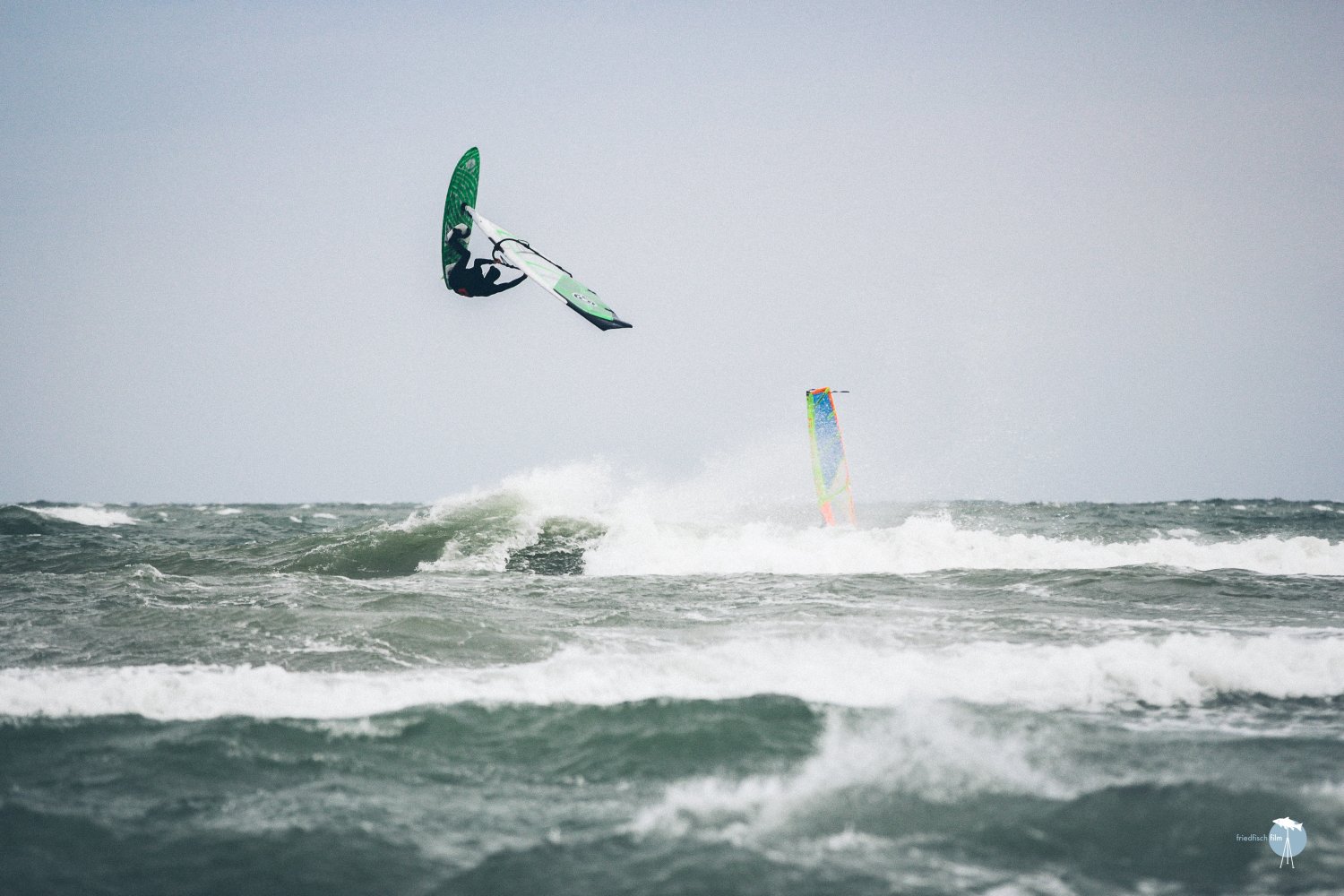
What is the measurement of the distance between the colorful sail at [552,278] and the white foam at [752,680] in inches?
177

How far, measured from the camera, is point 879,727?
14.8 ft

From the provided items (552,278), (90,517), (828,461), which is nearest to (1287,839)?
(552,278)

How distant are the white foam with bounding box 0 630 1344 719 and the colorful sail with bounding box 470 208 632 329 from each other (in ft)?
14.8

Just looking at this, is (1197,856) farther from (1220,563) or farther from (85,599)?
(1220,563)

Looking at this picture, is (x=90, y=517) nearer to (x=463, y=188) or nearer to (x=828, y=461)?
(x=463, y=188)

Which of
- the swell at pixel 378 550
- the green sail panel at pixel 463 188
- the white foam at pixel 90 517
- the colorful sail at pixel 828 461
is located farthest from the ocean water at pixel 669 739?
the white foam at pixel 90 517

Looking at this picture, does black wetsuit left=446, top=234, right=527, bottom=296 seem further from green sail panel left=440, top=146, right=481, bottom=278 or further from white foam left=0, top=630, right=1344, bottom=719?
white foam left=0, top=630, right=1344, bottom=719

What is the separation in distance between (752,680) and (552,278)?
6192mm

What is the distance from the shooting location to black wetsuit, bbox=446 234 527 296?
10.4 meters

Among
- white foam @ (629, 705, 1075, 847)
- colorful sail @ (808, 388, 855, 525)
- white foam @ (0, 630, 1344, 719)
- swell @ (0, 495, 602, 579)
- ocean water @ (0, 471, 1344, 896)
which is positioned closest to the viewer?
ocean water @ (0, 471, 1344, 896)

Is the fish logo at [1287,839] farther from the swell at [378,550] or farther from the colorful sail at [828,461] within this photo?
the colorful sail at [828,461]

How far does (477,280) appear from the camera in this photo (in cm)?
1048

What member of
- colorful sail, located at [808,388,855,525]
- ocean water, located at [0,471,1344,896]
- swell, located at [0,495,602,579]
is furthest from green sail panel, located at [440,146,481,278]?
colorful sail, located at [808,388,855,525]

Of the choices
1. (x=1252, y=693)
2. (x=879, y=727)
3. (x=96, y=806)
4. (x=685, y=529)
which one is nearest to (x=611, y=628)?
(x=879, y=727)
